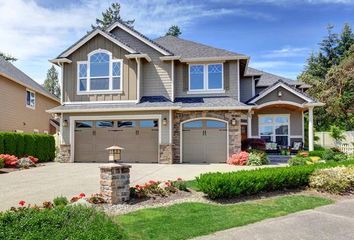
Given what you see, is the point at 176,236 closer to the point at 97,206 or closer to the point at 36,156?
the point at 97,206

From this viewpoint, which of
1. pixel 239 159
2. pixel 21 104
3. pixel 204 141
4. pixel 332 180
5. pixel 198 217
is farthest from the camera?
pixel 21 104

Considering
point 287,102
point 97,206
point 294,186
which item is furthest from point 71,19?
point 287,102

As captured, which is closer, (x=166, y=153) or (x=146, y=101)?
(x=166, y=153)

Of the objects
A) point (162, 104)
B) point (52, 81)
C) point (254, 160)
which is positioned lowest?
point (254, 160)

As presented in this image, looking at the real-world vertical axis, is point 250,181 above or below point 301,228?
above

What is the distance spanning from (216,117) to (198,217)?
446 inches

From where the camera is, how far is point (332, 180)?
9.34 meters

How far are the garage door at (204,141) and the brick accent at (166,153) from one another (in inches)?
42.3

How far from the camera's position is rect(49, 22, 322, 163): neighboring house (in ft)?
57.7

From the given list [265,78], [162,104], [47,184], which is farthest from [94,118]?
[265,78]

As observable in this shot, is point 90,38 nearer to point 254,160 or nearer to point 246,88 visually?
point 246,88

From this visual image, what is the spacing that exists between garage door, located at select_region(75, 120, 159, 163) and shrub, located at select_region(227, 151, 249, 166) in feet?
13.4

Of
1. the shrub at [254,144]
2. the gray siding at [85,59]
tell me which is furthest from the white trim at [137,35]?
the shrub at [254,144]

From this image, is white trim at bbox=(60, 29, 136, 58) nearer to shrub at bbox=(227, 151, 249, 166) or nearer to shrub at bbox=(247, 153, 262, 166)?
shrub at bbox=(227, 151, 249, 166)
